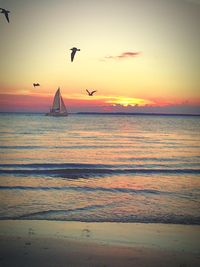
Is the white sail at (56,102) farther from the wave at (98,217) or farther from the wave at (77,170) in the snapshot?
the wave at (98,217)

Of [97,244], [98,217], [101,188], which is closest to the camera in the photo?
[97,244]

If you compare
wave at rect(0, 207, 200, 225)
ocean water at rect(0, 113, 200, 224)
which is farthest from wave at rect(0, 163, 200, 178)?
wave at rect(0, 207, 200, 225)

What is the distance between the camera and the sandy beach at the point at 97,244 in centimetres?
345

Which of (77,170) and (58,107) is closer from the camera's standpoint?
(77,170)

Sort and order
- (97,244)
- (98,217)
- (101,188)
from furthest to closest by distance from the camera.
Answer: (101,188), (98,217), (97,244)

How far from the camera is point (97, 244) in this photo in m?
3.93

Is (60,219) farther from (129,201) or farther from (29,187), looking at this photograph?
(29,187)

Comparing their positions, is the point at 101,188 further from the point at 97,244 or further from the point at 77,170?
the point at 97,244

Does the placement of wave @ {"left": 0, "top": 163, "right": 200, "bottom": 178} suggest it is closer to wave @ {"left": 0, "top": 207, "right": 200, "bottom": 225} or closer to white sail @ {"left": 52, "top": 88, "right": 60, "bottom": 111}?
wave @ {"left": 0, "top": 207, "right": 200, "bottom": 225}

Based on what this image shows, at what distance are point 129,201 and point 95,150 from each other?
9586 millimetres

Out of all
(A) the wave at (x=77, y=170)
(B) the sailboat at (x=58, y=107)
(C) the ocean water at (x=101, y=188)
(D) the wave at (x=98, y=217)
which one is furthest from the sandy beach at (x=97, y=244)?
(B) the sailboat at (x=58, y=107)

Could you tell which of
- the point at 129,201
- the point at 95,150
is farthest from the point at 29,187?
the point at 95,150

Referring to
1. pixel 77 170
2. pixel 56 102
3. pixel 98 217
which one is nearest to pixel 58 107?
pixel 56 102

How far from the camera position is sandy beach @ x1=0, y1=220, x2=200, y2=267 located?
3.45 m
